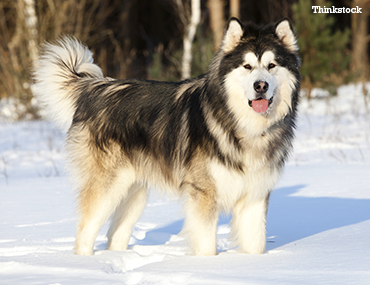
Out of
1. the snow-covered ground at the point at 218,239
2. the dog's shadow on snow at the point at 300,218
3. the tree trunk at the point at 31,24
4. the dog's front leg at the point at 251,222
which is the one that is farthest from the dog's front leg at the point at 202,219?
the tree trunk at the point at 31,24

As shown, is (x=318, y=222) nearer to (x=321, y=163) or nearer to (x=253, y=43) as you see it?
(x=253, y=43)

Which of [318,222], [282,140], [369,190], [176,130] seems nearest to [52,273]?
[176,130]

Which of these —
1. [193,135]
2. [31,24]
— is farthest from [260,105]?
[31,24]

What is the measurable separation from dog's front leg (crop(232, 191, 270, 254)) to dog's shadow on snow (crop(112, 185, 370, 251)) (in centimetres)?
15

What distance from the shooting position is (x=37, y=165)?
6379 mm

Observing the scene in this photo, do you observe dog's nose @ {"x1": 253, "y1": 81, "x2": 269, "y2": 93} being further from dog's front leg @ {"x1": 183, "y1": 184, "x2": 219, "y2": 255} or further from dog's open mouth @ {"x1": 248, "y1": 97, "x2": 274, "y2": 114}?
dog's front leg @ {"x1": 183, "y1": 184, "x2": 219, "y2": 255}

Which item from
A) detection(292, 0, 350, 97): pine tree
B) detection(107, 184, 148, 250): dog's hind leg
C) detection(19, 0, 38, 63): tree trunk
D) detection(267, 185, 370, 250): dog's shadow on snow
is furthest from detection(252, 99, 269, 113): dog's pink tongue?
detection(292, 0, 350, 97): pine tree

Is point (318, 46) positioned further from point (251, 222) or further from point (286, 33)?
point (251, 222)

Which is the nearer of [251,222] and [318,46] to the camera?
[251,222]

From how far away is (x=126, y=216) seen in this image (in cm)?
342

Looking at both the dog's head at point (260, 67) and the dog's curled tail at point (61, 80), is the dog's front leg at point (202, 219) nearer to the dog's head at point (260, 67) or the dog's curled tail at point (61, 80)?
the dog's head at point (260, 67)

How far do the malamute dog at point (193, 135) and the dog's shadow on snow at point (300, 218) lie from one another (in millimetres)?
307

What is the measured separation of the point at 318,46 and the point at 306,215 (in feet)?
22.9

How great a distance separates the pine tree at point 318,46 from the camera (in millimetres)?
9742
